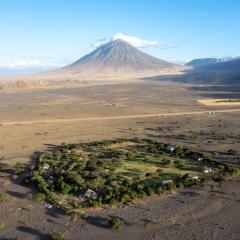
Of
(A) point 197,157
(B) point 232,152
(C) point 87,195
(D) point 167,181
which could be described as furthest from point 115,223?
(B) point 232,152

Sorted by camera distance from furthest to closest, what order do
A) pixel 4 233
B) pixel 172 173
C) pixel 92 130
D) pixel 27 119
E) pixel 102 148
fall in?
pixel 27 119
pixel 92 130
pixel 102 148
pixel 172 173
pixel 4 233

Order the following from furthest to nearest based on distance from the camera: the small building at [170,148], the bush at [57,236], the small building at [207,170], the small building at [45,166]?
the small building at [170,148], the small building at [45,166], the small building at [207,170], the bush at [57,236]

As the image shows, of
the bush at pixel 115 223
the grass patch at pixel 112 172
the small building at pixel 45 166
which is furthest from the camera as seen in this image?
the small building at pixel 45 166

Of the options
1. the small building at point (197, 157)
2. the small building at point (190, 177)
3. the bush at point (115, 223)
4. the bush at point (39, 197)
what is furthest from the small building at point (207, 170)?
the bush at point (39, 197)

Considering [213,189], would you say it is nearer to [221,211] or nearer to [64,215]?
[221,211]

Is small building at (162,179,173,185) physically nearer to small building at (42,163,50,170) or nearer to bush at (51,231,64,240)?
small building at (42,163,50,170)

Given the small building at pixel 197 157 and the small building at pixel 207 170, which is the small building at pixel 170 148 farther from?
the small building at pixel 207 170

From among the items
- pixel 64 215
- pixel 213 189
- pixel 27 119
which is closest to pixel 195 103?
pixel 27 119
